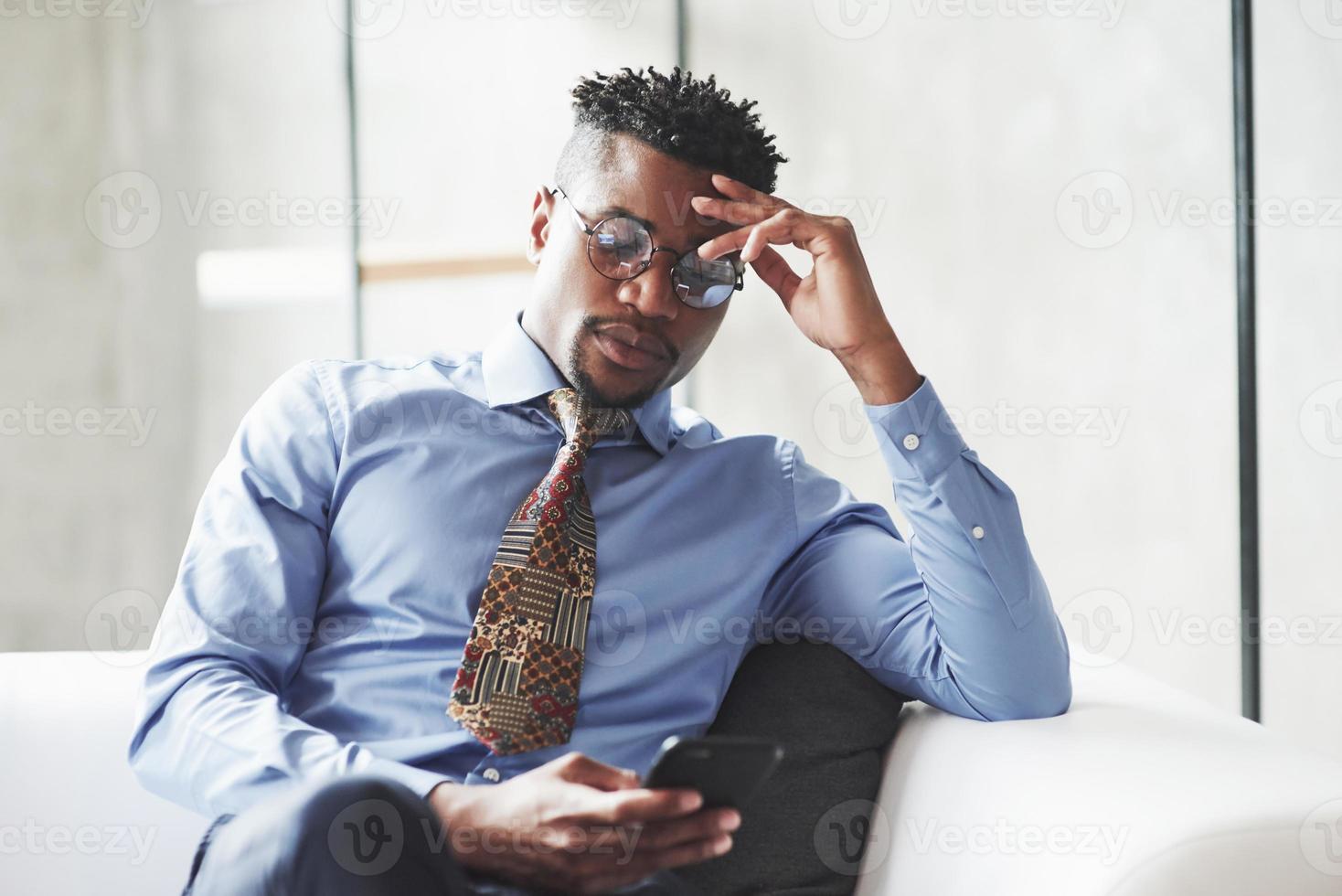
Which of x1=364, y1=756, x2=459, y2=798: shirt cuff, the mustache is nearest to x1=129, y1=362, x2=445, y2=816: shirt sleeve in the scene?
x1=364, y1=756, x2=459, y2=798: shirt cuff

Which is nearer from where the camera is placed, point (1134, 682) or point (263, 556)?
point (263, 556)

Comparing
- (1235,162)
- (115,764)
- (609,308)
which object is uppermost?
(1235,162)

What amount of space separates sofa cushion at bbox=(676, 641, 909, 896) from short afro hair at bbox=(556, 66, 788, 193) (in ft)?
2.30

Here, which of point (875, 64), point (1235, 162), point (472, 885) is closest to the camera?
point (472, 885)

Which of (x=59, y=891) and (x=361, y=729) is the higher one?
(x=361, y=729)

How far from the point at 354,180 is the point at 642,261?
7.19ft

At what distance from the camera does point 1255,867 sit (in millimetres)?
1022

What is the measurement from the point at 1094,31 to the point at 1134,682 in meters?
2.09

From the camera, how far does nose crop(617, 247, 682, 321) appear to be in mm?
1559

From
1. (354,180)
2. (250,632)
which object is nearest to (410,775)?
(250,632)

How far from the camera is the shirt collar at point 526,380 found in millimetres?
1603

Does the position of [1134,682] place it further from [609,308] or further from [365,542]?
[365,542]

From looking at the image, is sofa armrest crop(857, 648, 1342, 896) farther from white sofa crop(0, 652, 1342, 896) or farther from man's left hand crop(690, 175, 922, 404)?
man's left hand crop(690, 175, 922, 404)

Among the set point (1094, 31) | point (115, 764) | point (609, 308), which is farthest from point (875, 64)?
point (115, 764)
